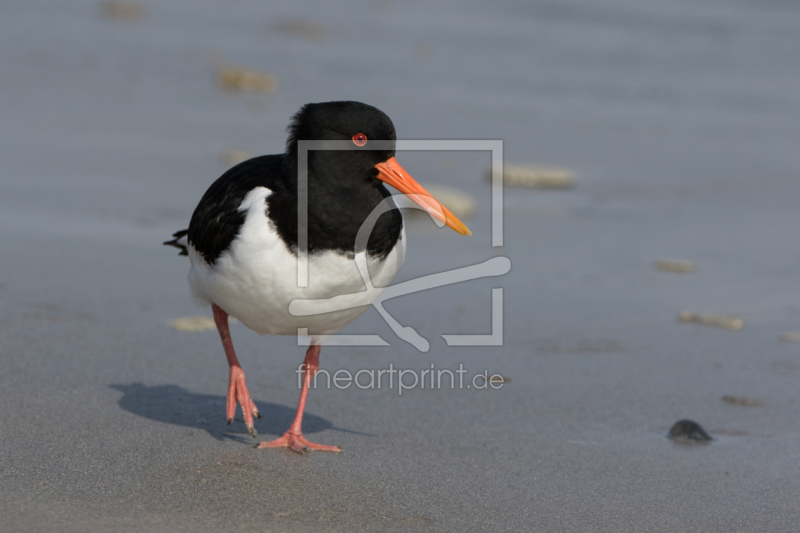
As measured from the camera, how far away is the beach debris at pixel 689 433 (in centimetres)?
394

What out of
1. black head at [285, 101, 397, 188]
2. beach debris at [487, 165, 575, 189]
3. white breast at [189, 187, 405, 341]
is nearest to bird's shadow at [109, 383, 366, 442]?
white breast at [189, 187, 405, 341]

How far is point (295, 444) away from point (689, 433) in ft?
5.44

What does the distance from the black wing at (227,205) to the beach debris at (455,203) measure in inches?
123

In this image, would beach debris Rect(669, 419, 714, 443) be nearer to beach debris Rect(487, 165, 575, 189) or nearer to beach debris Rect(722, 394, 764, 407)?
beach debris Rect(722, 394, 764, 407)

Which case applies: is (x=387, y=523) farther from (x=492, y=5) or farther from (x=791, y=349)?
(x=492, y=5)

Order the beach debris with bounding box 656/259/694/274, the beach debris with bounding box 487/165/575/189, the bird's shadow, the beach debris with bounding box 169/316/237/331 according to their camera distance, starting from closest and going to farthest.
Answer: the bird's shadow < the beach debris with bounding box 169/316/237/331 < the beach debris with bounding box 656/259/694/274 < the beach debris with bounding box 487/165/575/189

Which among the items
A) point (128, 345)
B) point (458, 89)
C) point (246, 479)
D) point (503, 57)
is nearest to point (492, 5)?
point (503, 57)

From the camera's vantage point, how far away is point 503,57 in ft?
42.2

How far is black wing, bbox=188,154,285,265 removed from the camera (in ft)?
11.7

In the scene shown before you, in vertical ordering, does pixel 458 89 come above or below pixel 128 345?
above

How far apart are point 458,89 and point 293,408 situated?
7.37 metres

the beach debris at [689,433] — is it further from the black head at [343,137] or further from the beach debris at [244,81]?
the beach debris at [244,81]

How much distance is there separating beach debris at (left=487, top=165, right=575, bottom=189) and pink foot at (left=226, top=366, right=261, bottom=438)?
460 cm

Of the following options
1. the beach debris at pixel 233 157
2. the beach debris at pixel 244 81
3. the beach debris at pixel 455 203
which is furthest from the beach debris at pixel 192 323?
the beach debris at pixel 244 81
